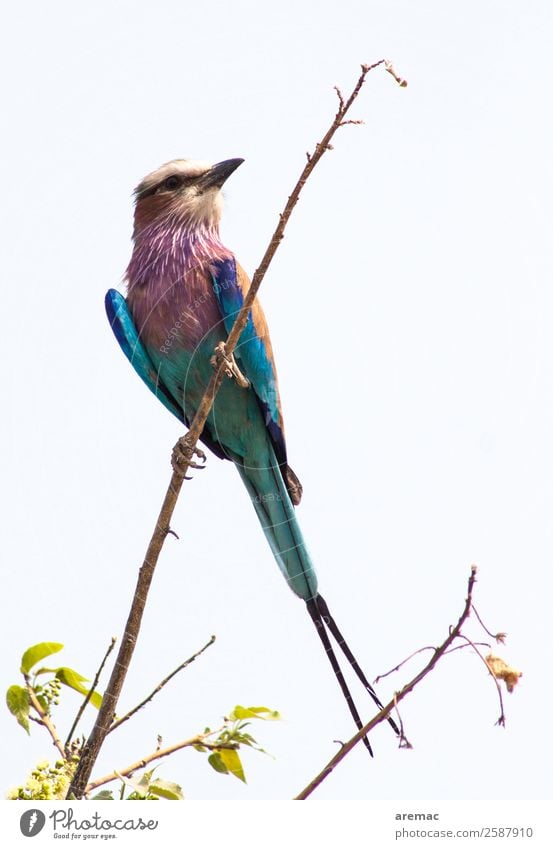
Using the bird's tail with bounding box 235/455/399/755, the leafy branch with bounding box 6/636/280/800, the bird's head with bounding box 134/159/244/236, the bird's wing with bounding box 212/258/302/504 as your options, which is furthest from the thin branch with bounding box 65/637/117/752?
the bird's head with bounding box 134/159/244/236

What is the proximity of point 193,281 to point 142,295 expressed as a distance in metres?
0.27

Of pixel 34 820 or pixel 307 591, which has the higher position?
pixel 307 591

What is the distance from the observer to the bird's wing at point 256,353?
13.8 ft

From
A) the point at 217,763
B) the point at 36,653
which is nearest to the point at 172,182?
the point at 36,653

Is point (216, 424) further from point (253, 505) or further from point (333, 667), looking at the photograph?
point (333, 667)

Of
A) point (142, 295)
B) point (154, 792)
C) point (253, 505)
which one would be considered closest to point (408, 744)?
point (154, 792)

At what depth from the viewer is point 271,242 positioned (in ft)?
8.72

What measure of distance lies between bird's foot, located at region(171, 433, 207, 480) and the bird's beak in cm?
136

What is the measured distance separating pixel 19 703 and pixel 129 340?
7.03ft

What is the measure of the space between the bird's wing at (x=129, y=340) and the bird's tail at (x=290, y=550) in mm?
520

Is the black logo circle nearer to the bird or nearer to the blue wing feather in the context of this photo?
the bird

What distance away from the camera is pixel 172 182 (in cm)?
467

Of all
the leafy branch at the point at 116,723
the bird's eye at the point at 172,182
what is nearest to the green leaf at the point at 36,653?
the leafy branch at the point at 116,723

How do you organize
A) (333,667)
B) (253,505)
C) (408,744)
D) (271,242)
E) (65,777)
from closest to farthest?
1. (65,777)
2. (408,744)
3. (271,242)
4. (333,667)
5. (253,505)
